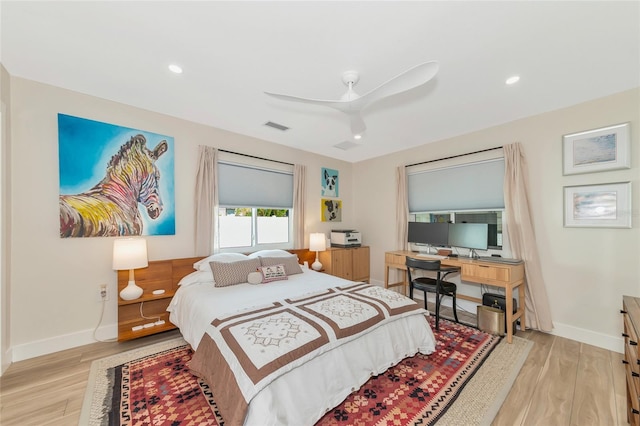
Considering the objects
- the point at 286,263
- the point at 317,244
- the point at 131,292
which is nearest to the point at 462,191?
the point at 317,244

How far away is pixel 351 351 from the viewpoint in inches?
73.4

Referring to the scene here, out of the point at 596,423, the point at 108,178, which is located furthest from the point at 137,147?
the point at 596,423

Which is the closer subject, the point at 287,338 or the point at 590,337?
the point at 287,338

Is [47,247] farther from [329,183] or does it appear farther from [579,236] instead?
[579,236]

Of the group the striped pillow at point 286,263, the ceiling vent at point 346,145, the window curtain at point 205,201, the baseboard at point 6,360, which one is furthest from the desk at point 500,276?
the baseboard at point 6,360

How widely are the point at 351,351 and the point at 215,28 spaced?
2574 mm

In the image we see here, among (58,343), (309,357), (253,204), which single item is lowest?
(58,343)

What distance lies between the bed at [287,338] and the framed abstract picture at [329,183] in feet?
7.65

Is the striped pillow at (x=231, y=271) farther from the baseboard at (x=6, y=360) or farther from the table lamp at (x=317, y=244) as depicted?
the baseboard at (x=6, y=360)

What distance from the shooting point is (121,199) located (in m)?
2.80

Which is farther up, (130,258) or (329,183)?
(329,183)

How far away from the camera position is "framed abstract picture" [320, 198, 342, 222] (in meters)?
4.80

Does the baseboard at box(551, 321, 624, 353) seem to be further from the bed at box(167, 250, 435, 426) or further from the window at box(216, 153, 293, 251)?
→ the window at box(216, 153, 293, 251)

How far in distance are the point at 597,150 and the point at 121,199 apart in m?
5.38
